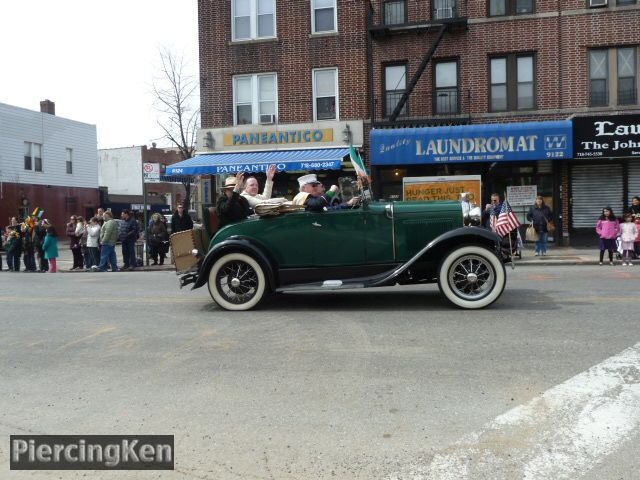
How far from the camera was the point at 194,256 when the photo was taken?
8445 mm

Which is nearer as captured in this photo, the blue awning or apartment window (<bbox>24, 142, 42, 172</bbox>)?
the blue awning

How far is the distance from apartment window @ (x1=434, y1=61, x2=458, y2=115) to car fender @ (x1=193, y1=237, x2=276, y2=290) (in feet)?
42.7

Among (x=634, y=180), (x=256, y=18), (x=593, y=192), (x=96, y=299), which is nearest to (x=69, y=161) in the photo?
(x=256, y=18)

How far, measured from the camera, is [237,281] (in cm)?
803

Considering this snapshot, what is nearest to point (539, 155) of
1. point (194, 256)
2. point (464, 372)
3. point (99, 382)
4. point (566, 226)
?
point (566, 226)

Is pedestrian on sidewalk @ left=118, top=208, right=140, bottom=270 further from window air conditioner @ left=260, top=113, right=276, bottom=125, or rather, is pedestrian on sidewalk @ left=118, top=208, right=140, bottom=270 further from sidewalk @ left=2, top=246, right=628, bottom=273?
window air conditioner @ left=260, top=113, right=276, bottom=125

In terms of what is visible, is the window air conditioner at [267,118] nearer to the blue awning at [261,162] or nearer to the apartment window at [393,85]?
the blue awning at [261,162]

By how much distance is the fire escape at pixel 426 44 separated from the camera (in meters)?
18.5

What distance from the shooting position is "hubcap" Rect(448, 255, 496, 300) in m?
7.50

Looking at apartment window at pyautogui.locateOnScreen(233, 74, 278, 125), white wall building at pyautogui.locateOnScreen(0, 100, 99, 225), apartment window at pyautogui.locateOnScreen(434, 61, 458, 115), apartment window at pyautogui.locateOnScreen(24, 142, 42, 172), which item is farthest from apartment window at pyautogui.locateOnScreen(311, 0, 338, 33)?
apartment window at pyautogui.locateOnScreen(24, 142, 42, 172)

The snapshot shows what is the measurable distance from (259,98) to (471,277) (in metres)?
14.7

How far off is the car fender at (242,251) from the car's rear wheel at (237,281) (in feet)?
0.20

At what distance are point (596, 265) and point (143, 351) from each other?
11.7m
